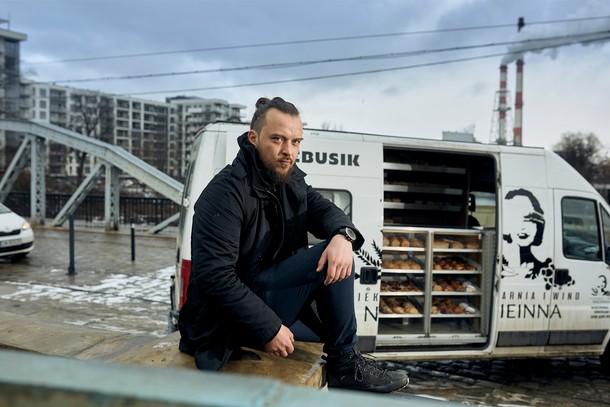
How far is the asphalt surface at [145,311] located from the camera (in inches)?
188

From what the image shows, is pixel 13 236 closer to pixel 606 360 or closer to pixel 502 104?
pixel 606 360

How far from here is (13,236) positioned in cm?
1010

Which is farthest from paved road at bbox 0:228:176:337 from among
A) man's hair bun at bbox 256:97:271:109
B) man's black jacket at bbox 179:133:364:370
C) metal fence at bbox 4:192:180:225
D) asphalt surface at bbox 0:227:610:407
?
metal fence at bbox 4:192:180:225

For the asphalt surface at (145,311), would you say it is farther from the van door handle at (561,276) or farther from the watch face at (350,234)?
the van door handle at (561,276)

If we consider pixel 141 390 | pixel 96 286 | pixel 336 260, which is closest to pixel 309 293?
pixel 336 260

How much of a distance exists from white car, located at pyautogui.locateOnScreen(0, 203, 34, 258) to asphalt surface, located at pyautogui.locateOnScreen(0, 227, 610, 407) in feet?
1.12

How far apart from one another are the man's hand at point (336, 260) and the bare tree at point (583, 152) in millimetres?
66786

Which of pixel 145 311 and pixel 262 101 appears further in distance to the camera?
pixel 145 311

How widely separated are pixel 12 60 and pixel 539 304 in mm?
89296

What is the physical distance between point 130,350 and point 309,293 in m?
1.22

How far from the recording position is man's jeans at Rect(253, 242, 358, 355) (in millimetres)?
2350


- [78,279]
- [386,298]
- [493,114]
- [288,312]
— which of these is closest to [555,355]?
[386,298]

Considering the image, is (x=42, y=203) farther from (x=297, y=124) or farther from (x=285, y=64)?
(x=297, y=124)

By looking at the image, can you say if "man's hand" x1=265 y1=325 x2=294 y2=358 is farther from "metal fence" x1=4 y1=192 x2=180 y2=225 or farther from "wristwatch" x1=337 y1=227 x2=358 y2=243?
"metal fence" x1=4 y1=192 x2=180 y2=225
